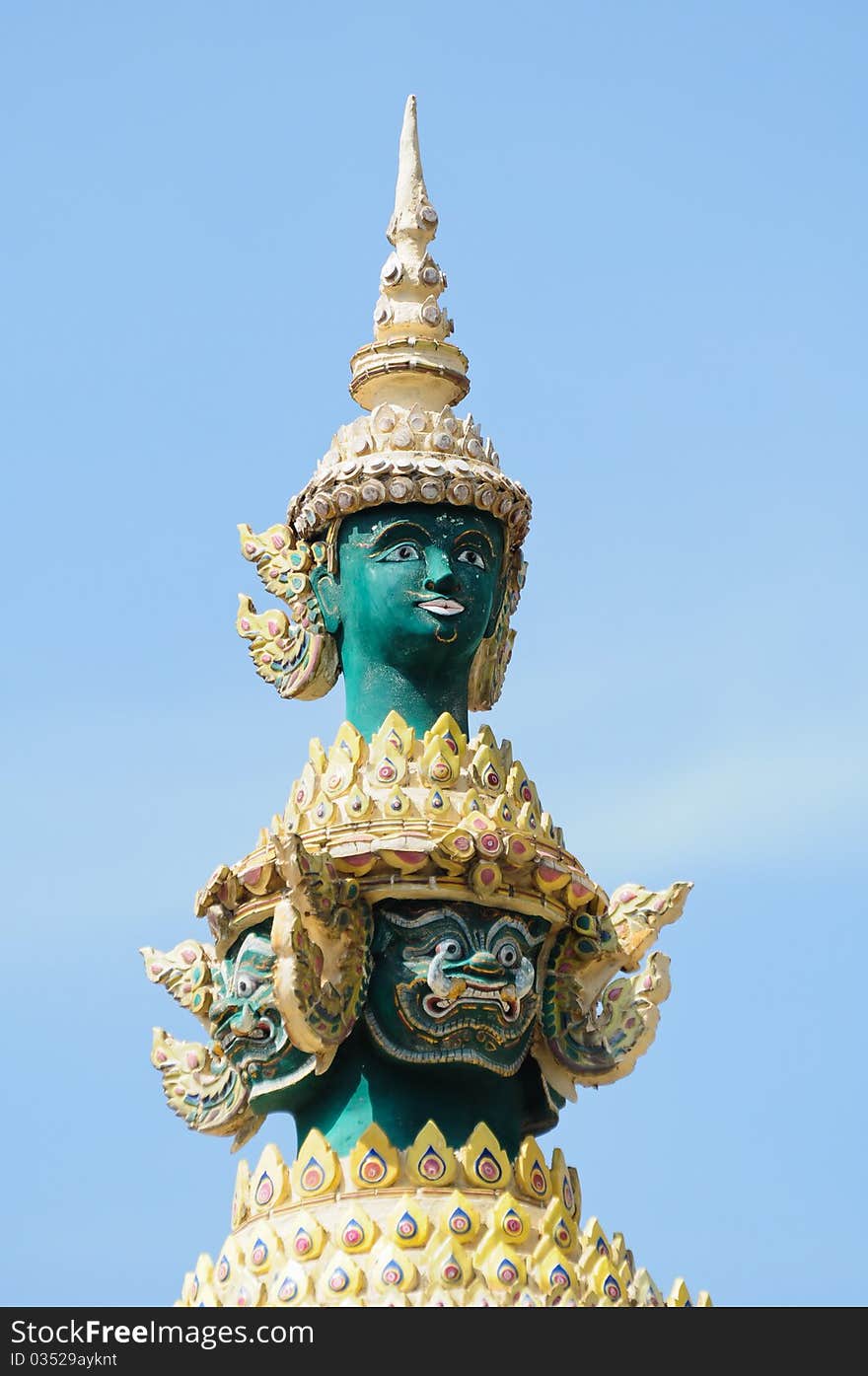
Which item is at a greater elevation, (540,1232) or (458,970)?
(458,970)

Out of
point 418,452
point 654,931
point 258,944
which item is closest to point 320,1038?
point 258,944

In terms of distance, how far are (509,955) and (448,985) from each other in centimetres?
70

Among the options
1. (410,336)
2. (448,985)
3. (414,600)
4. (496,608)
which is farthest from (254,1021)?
(410,336)

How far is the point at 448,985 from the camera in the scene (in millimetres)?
27375

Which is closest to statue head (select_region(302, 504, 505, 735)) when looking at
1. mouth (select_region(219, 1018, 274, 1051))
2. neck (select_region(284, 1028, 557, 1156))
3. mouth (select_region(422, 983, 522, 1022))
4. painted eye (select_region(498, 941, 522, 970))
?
painted eye (select_region(498, 941, 522, 970))

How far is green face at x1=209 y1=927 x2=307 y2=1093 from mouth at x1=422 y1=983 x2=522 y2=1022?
1.11 metres

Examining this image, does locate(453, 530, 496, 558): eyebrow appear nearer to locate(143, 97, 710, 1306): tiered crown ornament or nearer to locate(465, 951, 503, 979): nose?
locate(143, 97, 710, 1306): tiered crown ornament

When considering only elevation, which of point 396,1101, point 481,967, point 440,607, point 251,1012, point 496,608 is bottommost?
point 396,1101

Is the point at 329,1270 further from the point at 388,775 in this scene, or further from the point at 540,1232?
the point at 388,775

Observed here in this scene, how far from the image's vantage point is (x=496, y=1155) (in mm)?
27328

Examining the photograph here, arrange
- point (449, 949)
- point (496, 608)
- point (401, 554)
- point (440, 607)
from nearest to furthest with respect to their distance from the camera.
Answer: point (449, 949)
point (440, 607)
point (401, 554)
point (496, 608)

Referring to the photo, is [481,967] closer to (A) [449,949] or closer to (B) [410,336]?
(A) [449,949]

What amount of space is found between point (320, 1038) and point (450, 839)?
185cm

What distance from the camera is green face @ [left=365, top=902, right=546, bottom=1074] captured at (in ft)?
89.9
